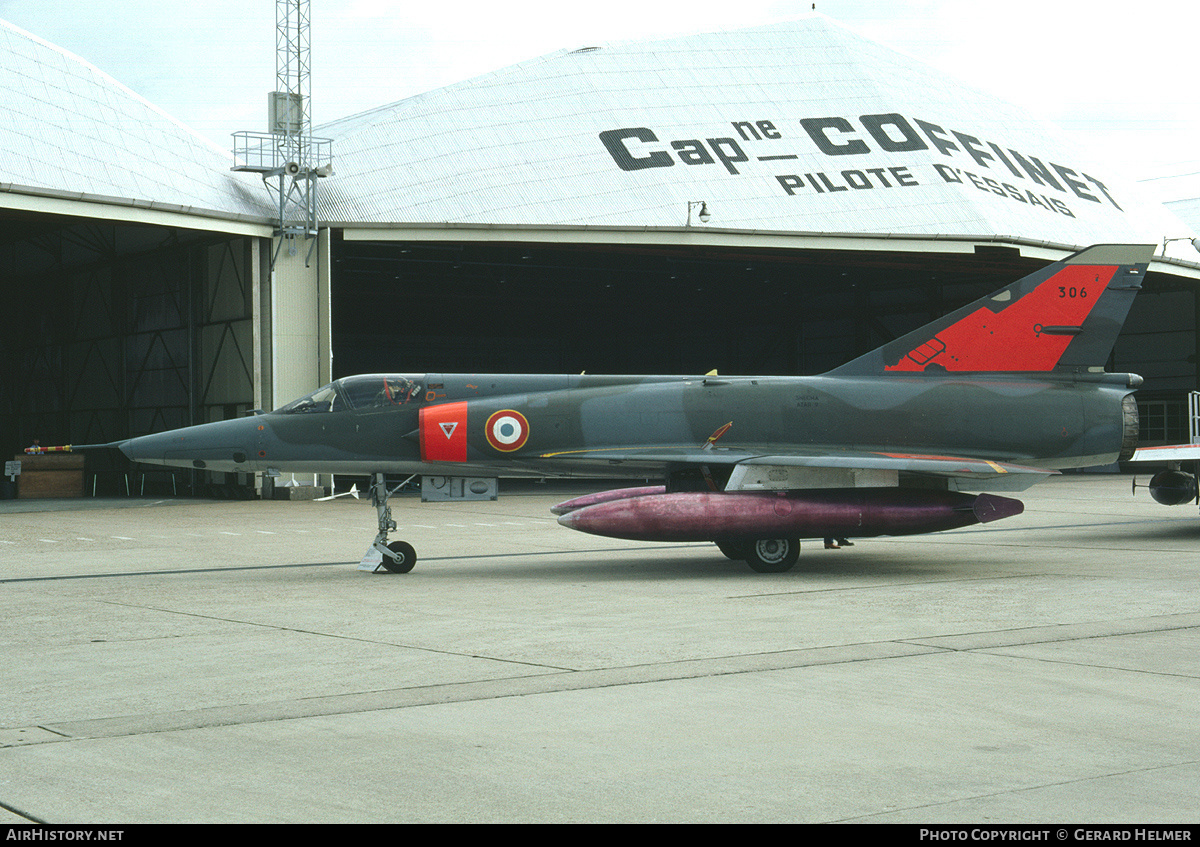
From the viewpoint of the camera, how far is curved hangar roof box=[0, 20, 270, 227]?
1115 inches

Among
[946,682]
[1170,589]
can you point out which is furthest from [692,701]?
[1170,589]

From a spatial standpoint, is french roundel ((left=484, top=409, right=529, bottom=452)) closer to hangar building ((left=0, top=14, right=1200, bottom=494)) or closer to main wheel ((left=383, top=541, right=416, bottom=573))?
main wheel ((left=383, top=541, right=416, bottom=573))

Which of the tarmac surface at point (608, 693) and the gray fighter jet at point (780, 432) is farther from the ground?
the gray fighter jet at point (780, 432)

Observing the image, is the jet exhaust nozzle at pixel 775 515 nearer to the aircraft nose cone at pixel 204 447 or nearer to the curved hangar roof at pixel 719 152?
the aircraft nose cone at pixel 204 447

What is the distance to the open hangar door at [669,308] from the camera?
3862 cm

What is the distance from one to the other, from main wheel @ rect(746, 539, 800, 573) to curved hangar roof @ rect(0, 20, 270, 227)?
69.7 ft

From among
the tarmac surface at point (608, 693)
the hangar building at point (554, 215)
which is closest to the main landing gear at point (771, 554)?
the tarmac surface at point (608, 693)

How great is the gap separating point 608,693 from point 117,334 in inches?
1493

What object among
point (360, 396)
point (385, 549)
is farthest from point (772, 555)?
point (360, 396)

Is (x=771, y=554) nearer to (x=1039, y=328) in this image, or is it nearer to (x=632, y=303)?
(x=1039, y=328)

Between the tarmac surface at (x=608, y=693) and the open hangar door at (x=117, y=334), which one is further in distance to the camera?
the open hangar door at (x=117, y=334)

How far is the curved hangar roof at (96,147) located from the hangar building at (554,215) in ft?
0.28

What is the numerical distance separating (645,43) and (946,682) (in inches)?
1422

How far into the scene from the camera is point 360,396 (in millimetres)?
14617
